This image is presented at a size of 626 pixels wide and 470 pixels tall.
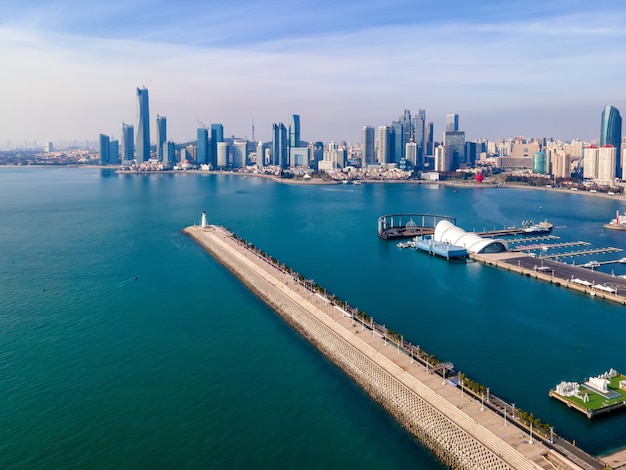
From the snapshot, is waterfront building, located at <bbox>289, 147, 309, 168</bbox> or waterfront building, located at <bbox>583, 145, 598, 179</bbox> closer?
waterfront building, located at <bbox>583, 145, 598, 179</bbox>

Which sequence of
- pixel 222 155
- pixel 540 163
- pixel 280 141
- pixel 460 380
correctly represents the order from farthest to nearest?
pixel 222 155, pixel 280 141, pixel 540 163, pixel 460 380

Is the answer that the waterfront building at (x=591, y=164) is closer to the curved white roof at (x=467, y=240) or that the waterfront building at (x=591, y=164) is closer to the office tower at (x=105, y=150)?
the curved white roof at (x=467, y=240)

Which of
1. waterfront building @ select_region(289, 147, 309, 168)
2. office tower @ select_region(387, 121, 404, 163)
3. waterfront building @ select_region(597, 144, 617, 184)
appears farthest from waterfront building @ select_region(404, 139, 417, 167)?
waterfront building @ select_region(597, 144, 617, 184)

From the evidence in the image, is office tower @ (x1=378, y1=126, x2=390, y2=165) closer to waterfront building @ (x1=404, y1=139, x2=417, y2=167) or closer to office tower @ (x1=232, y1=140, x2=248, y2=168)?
waterfront building @ (x1=404, y1=139, x2=417, y2=167)

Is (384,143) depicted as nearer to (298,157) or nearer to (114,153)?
(298,157)

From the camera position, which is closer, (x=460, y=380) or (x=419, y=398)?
(x=419, y=398)

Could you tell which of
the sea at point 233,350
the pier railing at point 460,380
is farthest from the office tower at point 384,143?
the pier railing at point 460,380

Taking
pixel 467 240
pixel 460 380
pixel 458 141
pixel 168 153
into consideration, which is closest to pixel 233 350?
pixel 460 380

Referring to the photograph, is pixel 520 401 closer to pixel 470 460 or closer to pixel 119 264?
pixel 470 460
